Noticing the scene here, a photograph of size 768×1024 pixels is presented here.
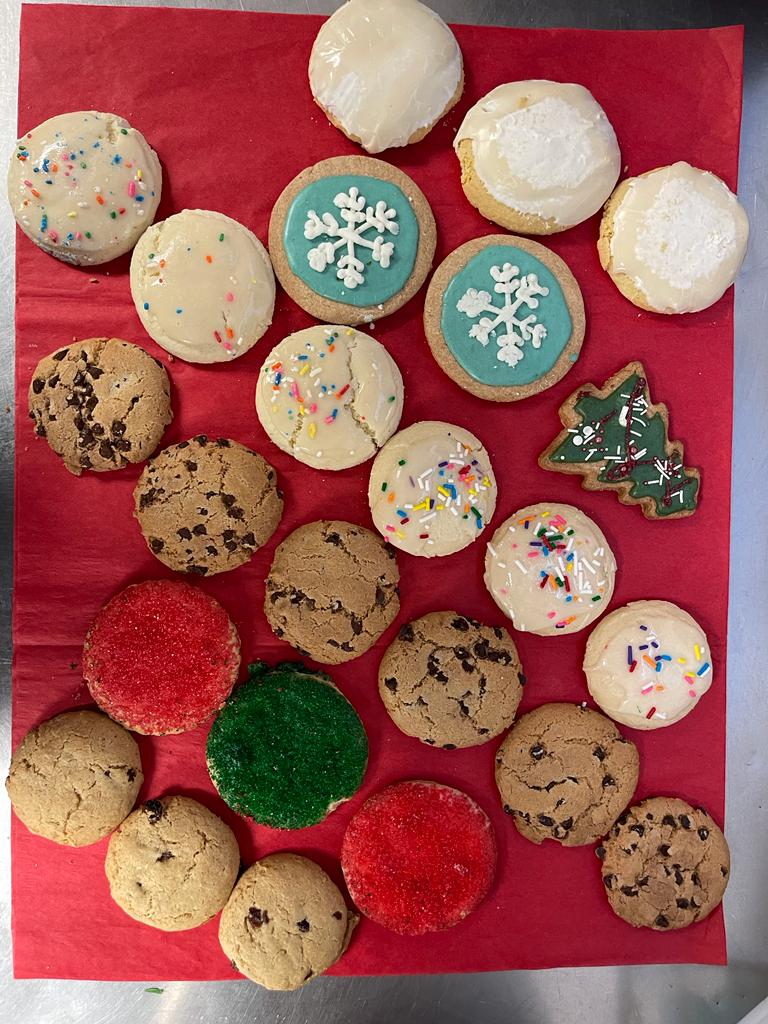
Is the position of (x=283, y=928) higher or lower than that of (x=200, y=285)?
lower

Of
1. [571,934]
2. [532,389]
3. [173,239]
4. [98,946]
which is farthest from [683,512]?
[98,946]

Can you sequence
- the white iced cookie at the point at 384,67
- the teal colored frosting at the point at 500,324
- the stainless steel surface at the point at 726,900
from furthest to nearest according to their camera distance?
1. the stainless steel surface at the point at 726,900
2. the teal colored frosting at the point at 500,324
3. the white iced cookie at the point at 384,67

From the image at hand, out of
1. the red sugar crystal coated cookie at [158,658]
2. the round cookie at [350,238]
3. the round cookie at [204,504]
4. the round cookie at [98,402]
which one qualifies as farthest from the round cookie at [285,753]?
the round cookie at [350,238]

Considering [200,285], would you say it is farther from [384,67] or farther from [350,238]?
[384,67]

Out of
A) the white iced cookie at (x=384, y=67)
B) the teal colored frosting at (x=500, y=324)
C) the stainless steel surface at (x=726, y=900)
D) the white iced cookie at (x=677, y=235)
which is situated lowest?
the stainless steel surface at (x=726, y=900)

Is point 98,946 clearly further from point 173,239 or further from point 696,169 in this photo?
point 696,169

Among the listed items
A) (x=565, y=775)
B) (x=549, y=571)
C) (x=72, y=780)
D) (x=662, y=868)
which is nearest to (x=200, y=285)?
(x=549, y=571)

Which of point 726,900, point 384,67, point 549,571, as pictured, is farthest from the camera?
point 726,900

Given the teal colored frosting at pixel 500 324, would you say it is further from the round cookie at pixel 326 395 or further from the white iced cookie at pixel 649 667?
the white iced cookie at pixel 649 667
